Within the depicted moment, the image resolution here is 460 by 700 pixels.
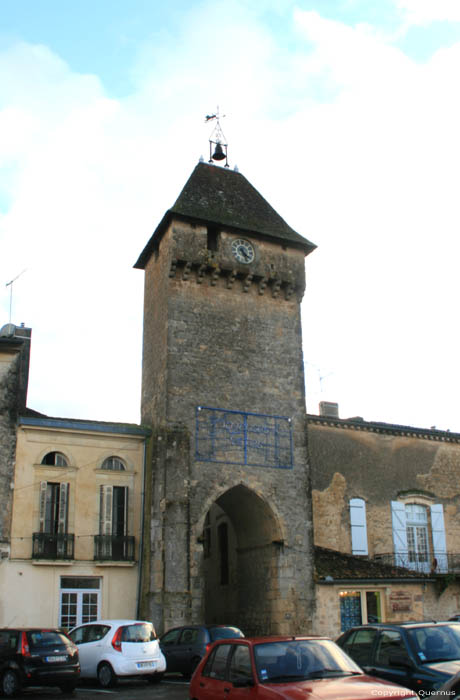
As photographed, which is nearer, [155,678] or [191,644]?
[155,678]

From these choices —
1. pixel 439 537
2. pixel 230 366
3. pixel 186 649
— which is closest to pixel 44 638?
pixel 186 649

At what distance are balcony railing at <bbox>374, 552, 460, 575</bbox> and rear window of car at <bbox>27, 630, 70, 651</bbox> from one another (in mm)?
14480

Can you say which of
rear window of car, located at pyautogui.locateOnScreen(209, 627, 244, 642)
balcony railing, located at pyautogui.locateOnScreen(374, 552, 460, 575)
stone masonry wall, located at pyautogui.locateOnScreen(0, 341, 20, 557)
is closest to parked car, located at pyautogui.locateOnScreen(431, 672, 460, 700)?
rear window of car, located at pyautogui.locateOnScreen(209, 627, 244, 642)

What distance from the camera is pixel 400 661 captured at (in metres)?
8.73

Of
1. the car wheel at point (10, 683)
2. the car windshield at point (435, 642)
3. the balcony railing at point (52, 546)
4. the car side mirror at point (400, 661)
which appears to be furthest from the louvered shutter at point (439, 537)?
the car side mirror at point (400, 661)

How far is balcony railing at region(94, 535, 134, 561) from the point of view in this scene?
64.2 ft

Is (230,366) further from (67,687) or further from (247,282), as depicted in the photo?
(67,687)

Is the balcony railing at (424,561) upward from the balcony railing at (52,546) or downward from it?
downward

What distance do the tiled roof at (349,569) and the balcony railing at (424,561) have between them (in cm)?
164

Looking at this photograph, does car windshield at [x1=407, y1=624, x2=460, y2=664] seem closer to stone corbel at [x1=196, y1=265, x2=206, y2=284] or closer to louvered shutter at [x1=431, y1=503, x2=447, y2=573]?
stone corbel at [x1=196, y1=265, x2=206, y2=284]

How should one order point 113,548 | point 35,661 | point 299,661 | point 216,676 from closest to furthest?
point 299,661 < point 216,676 < point 35,661 < point 113,548

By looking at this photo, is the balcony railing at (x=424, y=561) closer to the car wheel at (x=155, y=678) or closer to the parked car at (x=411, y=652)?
the car wheel at (x=155, y=678)

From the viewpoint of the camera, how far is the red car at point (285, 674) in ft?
21.0

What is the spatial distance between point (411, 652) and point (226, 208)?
18098 millimetres
